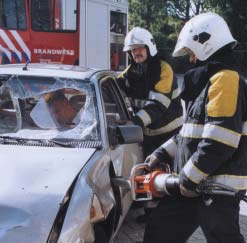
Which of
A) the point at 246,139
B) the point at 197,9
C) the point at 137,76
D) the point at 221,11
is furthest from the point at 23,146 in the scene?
the point at 197,9

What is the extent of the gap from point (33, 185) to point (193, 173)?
88cm

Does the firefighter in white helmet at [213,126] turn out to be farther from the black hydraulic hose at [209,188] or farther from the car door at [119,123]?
the car door at [119,123]

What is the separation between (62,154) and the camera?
3350 mm

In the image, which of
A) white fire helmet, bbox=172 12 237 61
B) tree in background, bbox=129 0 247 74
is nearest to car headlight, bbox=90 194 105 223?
white fire helmet, bbox=172 12 237 61

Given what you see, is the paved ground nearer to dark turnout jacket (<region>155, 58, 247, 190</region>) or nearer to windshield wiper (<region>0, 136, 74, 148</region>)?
windshield wiper (<region>0, 136, 74, 148</region>)

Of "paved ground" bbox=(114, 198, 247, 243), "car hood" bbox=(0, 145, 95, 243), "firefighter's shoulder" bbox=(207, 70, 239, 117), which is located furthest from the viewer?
"paved ground" bbox=(114, 198, 247, 243)

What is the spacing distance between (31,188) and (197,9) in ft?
113

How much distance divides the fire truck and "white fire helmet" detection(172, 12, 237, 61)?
8.24m

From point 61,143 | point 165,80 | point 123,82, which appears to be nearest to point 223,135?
point 61,143

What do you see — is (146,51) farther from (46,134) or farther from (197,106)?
(197,106)

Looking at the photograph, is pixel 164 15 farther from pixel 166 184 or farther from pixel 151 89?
pixel 166 184

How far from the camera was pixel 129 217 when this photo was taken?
536 cm

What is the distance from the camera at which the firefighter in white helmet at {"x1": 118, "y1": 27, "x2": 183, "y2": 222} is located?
4.92 meters

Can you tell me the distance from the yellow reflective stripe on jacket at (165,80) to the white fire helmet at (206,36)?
6.09ft
